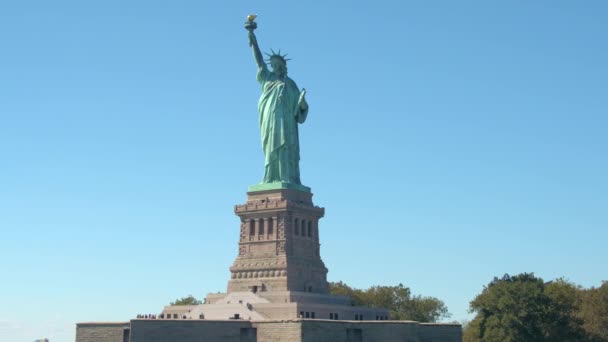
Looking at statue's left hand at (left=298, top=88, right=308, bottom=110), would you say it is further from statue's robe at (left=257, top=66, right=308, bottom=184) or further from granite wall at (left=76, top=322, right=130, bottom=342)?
granite wall at (left=76, top=322, right=130, bottom=342)

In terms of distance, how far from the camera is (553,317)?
239 ft

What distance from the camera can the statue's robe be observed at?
3081 inches

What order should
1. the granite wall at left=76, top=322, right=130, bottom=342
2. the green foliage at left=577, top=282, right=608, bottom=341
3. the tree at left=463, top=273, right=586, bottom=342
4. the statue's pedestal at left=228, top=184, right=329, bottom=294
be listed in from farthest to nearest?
the green foliage at left=577, top=282, right=608, bottom=341 < the statue's pedestal at left=228, top=184, right=329, bottom=294 < the tree at left=463, top=273, right=586, bottom=342 < the granite wall at left=76, top=322, right=130, bottom=342

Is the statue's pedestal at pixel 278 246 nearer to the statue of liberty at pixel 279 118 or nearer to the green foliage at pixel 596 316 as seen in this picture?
the statue of liberty at pixel 279 118

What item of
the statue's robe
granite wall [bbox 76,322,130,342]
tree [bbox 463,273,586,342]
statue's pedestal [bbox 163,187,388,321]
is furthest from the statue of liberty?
granite wall [bbox 76,322,130,342]

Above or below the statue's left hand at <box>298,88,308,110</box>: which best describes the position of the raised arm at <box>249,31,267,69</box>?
above

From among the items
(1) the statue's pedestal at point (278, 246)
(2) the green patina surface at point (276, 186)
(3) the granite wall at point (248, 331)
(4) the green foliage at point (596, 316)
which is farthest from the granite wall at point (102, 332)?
(4) the green foliage at point (596, 316)

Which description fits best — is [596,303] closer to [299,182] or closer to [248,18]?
[299,182]

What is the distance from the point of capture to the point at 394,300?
98.8 meters

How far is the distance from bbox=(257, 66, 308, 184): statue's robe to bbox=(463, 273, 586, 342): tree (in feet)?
62.6

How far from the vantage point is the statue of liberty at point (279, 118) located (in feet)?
257

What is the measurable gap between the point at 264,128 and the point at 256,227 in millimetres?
8743

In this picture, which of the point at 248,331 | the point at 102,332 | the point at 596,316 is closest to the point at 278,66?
the point at 248,331

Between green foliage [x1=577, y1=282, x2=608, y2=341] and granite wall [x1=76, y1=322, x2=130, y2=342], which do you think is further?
green foliage [x1=577, y1=282, x2=608, y2=341]
